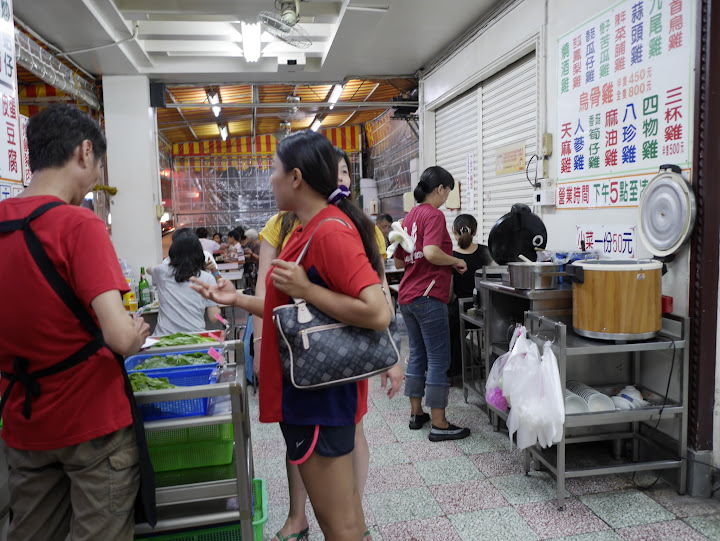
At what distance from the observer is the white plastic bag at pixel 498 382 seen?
300 centimetres

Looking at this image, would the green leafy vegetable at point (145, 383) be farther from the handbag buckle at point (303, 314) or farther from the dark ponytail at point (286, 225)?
the dark ponytail at point (286, 225)

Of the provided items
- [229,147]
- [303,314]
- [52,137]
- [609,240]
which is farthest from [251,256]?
[303,314]

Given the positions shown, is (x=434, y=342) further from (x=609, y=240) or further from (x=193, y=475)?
(x=193, y=475)

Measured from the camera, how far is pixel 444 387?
11.2ft

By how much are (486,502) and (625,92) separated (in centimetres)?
240

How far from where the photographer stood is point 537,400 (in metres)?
2.56

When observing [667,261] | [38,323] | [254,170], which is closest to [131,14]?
[38,323]

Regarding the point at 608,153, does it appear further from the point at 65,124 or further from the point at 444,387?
the point at 65,124

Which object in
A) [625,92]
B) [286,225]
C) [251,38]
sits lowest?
[286,225]

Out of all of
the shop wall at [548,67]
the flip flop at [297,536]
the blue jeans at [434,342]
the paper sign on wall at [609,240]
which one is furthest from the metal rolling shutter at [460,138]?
the flip flop at [297,536]

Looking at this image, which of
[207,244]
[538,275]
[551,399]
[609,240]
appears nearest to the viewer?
[551,399]

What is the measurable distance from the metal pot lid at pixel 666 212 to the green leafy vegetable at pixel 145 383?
239cm

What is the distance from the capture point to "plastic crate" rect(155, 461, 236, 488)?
69.5 inches

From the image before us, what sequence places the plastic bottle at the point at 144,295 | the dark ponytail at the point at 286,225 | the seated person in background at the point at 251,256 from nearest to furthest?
1. the dark ponytail at the point at 286,225
2. the plastic bottle at the point at 144,295
3. the seated person in background at the point at 251,256
